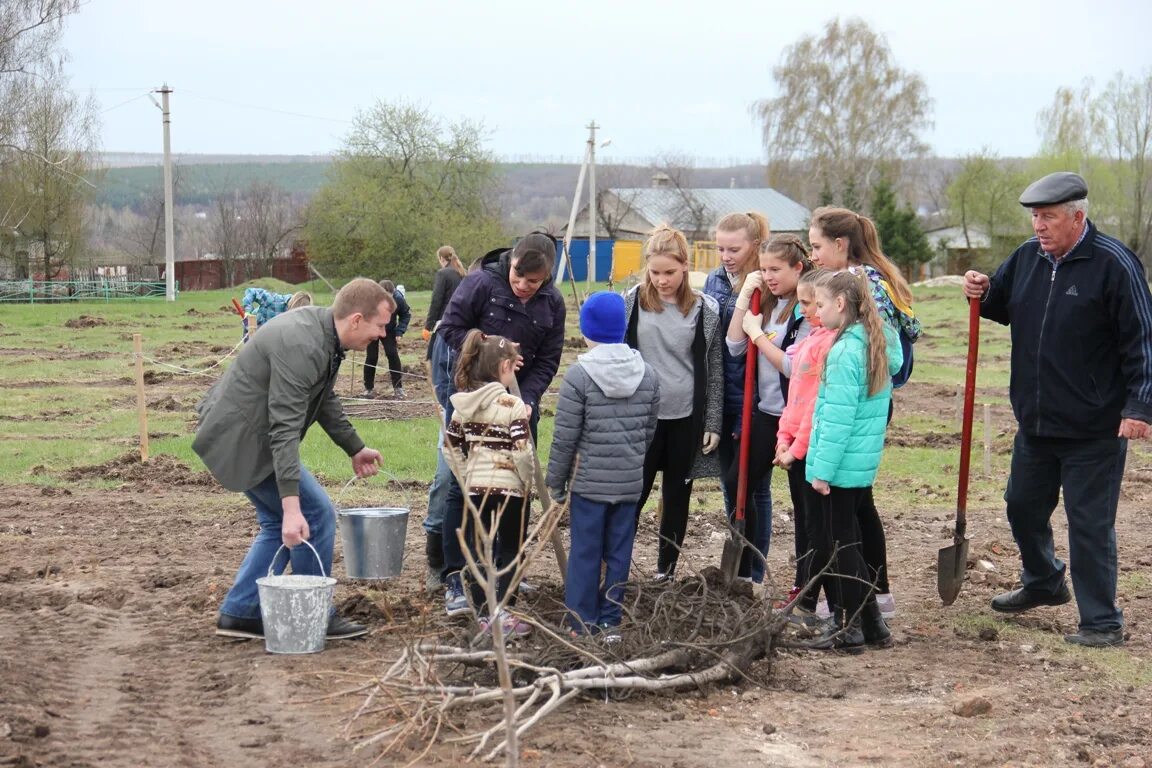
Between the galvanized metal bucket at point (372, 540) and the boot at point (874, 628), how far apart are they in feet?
7.12

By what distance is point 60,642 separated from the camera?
17.8 ft

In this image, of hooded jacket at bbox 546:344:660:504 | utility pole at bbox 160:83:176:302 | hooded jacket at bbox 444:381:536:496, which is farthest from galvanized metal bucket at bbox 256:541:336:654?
utility pole at bbox 160:83:176:302

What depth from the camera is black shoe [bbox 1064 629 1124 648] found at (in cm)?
555

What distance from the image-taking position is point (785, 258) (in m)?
5.78

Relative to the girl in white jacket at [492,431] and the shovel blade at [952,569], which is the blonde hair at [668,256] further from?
the shovel blade at [952,569]

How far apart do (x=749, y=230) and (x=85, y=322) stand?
23.7 meters

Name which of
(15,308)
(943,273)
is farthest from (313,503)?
(943,273)

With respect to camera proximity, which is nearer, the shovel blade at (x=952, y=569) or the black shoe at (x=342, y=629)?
the black shoe at (x=342, y=629)

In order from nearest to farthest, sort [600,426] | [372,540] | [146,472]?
[600,426] < [372,540] < [146,472]

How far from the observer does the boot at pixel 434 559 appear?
20.2 feet

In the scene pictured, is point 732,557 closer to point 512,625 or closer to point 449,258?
point 512,625

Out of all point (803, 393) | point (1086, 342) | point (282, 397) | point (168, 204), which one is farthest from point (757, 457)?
point (168, 204)

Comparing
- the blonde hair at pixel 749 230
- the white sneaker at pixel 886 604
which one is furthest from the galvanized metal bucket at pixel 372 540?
the white sneaker at pixel 886 604

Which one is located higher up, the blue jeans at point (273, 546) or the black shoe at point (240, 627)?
the blue jeans at point (273, 546)
